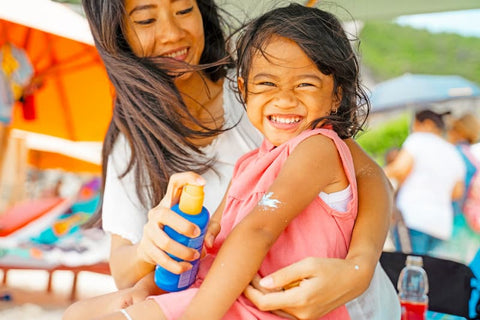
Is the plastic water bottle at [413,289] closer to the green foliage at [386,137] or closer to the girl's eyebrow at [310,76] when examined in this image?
the girl's eyebrow at [310,76]

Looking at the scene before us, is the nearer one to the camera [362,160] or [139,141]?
[362,160]

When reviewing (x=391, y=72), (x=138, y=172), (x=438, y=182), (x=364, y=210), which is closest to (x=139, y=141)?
(x=138, y=172)

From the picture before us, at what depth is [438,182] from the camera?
4922 millimetres

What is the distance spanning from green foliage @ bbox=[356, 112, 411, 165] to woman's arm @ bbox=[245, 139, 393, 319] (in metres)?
6.45

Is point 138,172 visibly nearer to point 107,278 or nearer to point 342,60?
point 342,60

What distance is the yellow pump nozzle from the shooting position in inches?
50.4

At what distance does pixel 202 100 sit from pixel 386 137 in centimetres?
634

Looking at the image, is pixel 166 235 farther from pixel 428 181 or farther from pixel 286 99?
pixel 428 181

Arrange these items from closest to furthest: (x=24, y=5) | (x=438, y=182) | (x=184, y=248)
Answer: (x=184, y=248) → (x=24, y=5) → (x=438, y=182)

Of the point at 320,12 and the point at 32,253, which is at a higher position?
the point at 320,12

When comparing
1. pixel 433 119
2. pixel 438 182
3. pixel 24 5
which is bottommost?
pixel 438 182

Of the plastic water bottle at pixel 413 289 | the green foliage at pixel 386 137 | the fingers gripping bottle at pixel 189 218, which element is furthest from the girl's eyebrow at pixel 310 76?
the green foliage at pixel 386 137

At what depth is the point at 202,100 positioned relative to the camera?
7.17ft

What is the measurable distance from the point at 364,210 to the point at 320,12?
533 millimetres
